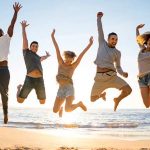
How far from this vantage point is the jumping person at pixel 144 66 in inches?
416

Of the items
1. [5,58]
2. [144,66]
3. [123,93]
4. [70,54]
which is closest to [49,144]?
[70,54]

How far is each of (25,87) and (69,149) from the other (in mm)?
5302

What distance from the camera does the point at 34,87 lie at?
474 inches

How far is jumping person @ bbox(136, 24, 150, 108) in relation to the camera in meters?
10.6

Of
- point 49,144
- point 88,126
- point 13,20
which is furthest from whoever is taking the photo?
point 88,126

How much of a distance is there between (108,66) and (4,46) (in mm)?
3265

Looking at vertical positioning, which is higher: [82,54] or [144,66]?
[82,54]

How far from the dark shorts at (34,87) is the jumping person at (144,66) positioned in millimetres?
3365

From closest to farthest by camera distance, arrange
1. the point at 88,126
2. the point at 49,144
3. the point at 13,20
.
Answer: the point at 13,20
the point at 49,144
the point at 88,126

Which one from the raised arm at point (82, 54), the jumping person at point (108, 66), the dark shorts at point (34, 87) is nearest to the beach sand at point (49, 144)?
the dark shorts at point (34, 87)

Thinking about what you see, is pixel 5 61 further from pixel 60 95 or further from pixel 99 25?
pixel 99 25

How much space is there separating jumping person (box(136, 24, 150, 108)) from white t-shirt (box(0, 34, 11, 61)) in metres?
4.04

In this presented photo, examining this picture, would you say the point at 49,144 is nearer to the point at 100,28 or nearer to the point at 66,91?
the point at 66,91

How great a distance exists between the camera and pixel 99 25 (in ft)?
36.4
